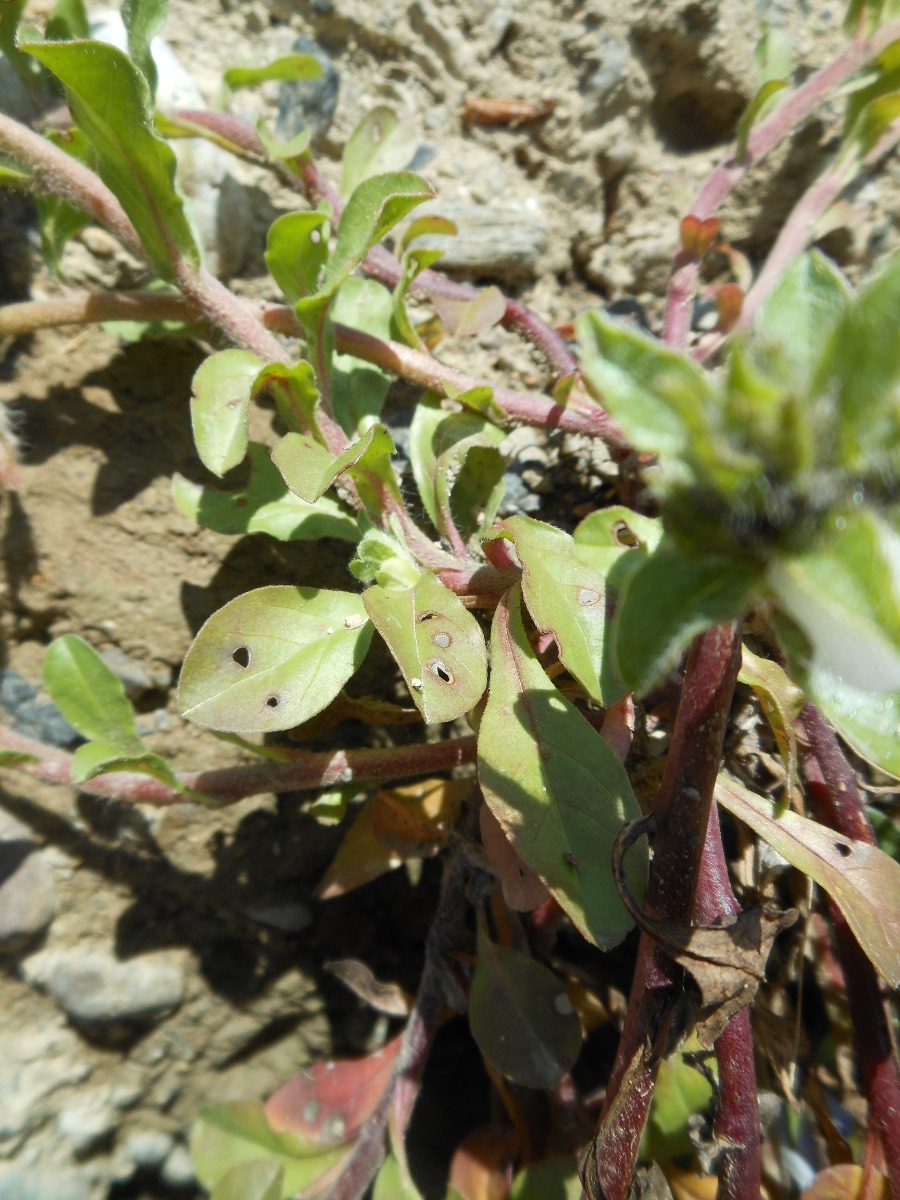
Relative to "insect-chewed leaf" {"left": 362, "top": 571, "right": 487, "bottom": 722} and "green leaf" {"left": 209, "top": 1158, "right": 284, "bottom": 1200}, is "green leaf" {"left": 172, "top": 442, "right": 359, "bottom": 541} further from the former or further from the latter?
"green leaf" {"left": 209, "top": 1158, "right": 284, "bottom": 1200}

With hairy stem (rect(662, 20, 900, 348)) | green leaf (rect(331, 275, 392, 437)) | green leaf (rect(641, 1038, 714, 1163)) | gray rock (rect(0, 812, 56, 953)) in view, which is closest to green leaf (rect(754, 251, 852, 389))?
green leaf (rect(331, 275, 392, 437))

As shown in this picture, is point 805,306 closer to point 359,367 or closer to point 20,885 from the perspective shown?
point 359,367

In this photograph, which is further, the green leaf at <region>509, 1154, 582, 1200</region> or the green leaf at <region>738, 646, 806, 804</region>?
the green leaf at <region>509, 1154, 582, 1200</region>

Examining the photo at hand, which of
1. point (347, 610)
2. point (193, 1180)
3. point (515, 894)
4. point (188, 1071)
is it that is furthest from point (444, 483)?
Result: point (193, 1180)

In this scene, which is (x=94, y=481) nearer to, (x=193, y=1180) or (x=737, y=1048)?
(x=737, y=1048)

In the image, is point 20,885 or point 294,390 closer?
point 294,390

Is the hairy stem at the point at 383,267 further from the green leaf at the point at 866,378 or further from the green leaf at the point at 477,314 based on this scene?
the green leaf at the point at 866,378

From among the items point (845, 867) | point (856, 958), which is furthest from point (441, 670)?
point (856, 958)
